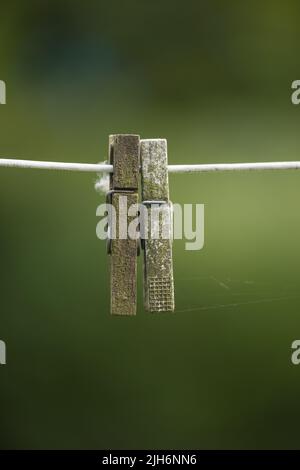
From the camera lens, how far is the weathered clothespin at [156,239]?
1383 millimetres

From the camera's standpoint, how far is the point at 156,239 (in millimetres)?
1393

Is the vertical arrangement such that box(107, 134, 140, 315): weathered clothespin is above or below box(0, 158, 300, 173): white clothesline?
below

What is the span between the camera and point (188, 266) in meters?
2.22

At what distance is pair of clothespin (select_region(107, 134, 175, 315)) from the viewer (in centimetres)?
138

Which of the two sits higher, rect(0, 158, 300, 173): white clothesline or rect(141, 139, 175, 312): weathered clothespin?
rect(0, 158, 300, 173): white clothesline

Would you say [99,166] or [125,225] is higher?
[99,166]

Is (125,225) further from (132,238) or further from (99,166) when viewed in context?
(99,166)

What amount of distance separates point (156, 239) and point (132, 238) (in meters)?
0.05

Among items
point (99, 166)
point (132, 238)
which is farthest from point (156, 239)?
point (99, 166)

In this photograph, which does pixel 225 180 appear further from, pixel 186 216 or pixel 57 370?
pixel 57 370

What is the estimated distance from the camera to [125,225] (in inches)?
54.6

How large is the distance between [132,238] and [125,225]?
1.2 inches

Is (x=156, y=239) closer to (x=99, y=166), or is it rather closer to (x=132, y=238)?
(x=132, y=238)

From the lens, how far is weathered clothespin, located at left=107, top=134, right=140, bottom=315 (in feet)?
4.55
